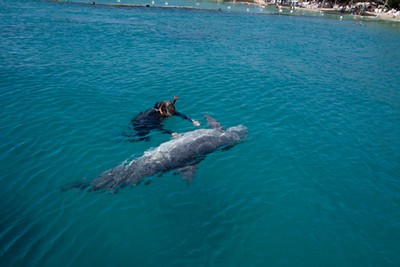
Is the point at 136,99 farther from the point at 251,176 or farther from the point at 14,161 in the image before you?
the point at 251,176

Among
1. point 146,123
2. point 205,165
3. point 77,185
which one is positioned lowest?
point 77,185

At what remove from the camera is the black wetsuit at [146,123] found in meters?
14.9

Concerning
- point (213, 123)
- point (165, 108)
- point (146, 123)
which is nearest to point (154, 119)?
point (146, 123)

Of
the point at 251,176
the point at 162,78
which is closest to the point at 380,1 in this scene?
the point at 162,78

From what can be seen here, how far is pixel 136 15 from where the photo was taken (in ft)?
Answer: 192

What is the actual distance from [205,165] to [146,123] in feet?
16.2

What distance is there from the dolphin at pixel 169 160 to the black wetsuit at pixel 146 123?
1.61m

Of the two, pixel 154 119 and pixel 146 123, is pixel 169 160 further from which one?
pixel 154 119

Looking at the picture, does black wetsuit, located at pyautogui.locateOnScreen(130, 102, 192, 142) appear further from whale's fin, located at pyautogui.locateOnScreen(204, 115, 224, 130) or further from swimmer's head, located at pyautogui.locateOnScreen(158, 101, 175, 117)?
whale's fin, located at pyautogui.locateOnScreen(204, 115, 224, 130)

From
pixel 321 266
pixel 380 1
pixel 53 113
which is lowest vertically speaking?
pixel 321 266

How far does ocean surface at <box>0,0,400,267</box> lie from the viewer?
9.38 metres

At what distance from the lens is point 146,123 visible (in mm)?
15852

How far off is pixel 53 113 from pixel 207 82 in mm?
12162

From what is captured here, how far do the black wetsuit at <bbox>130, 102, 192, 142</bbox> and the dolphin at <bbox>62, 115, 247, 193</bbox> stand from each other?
1609 millimetres
